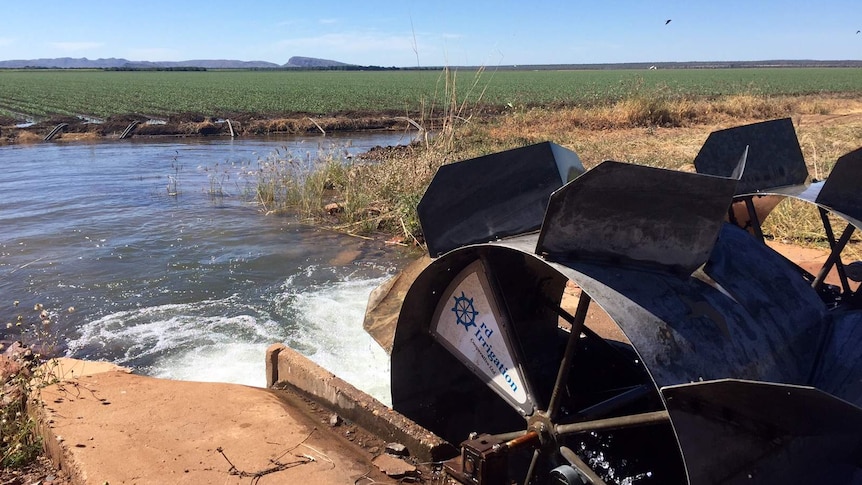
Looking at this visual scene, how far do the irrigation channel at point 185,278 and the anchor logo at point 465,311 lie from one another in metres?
2.08

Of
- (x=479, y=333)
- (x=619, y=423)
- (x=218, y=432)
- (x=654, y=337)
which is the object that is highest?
(x=654, y=337)

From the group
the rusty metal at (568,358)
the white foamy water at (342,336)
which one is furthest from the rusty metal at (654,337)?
the white foamy water at (342,336)

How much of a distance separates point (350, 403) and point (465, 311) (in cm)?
110

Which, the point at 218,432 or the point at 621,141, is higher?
the point at 621,141

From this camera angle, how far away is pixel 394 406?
4027mm

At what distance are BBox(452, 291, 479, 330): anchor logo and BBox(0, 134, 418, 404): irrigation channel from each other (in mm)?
2078

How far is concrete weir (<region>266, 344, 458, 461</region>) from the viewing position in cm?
369

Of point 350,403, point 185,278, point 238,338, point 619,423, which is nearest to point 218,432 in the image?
point 350,403

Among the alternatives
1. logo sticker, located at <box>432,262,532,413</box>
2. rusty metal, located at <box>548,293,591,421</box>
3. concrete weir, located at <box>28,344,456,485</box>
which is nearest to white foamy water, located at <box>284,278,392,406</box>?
concrete weir, located at <box>28,344,456,485</box>

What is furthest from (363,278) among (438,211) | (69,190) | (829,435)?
(69,190)

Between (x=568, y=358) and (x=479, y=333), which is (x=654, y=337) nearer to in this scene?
(x=568, y=358)

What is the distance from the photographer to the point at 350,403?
418cm

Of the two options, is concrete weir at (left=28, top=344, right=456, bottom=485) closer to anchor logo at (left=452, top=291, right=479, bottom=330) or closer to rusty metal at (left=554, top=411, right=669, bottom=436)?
anchor logo at (left=452, top=291, right=479, bottom=330)

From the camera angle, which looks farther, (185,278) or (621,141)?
(621,141)
